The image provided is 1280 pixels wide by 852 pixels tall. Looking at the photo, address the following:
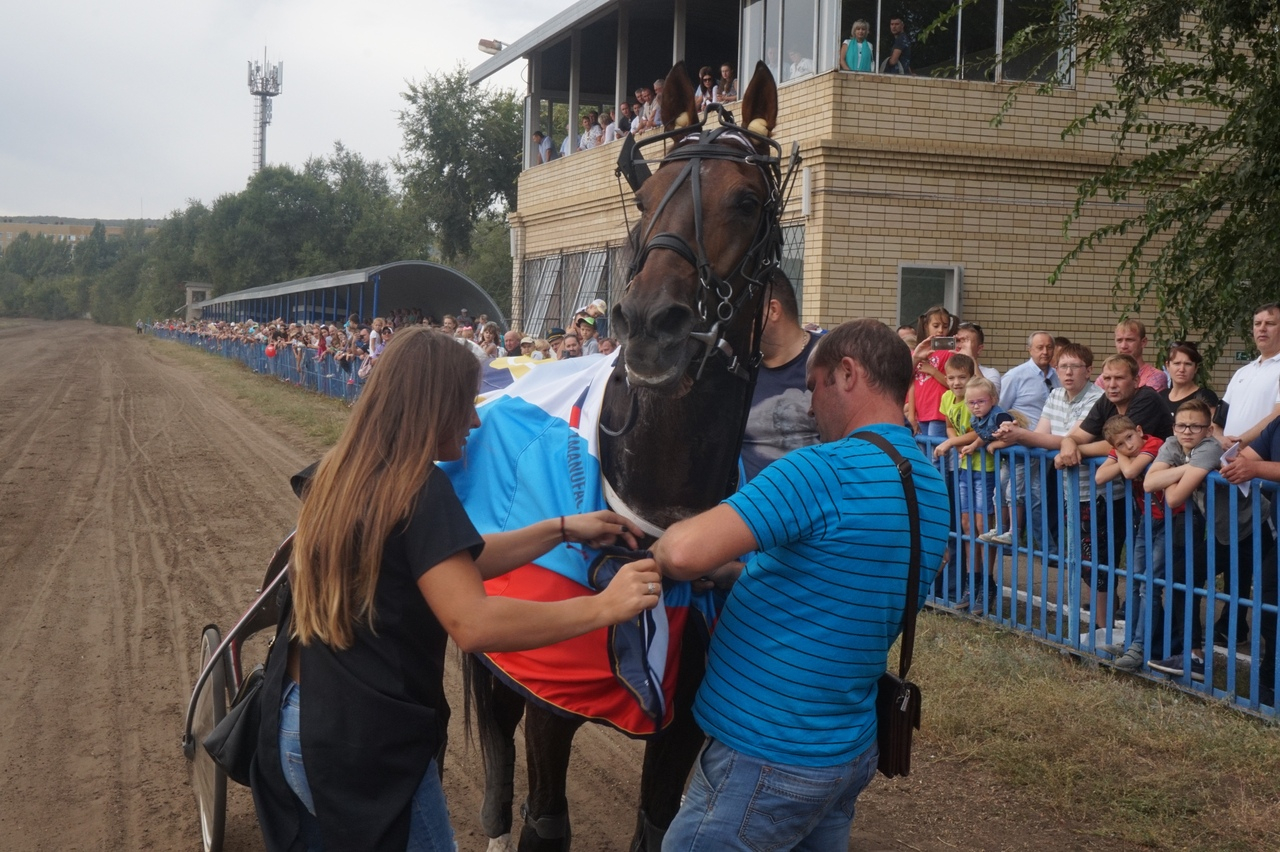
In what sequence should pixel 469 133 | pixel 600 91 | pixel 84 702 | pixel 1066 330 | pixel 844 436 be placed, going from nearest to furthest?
pixel 844 436, pixel 84 702, pixel 1066 330, pixel 600 91, pixel 469 133

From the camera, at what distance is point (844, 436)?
2354 mm

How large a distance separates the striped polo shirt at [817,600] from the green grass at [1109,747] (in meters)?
2.46

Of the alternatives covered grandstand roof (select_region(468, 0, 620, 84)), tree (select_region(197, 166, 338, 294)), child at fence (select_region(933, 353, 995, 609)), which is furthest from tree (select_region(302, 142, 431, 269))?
child at fence (select_region(933, 353, 995, 609))

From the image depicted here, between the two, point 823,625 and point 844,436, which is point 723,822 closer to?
point 823,625

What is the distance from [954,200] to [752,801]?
12066mm

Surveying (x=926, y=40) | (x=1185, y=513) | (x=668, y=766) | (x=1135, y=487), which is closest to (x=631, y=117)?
(x=926, y=40)

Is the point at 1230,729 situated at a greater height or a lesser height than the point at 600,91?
lesser

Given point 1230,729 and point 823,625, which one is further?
point 1230,729

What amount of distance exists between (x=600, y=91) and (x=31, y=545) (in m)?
16.0

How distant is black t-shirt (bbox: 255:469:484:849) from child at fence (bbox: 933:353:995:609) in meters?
5.14

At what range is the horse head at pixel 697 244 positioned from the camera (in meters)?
2.46

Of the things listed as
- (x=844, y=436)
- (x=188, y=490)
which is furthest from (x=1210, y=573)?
(x=188, y=490)

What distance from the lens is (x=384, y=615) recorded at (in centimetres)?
224

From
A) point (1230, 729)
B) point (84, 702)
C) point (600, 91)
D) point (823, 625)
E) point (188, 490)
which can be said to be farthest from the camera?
point (600, 91)
